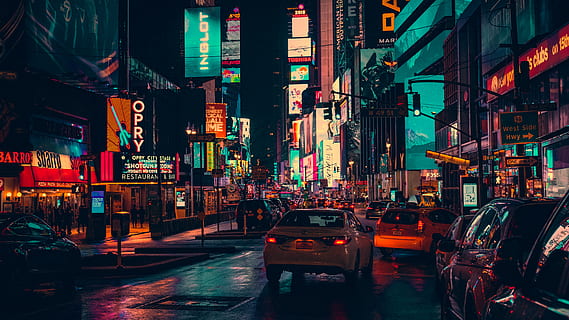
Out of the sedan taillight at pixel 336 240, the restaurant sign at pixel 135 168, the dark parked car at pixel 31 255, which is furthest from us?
the restaurant sign at pixel 135 168

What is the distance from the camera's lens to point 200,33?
93.6 meters

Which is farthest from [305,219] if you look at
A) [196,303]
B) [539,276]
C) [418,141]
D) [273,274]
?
[418,141]

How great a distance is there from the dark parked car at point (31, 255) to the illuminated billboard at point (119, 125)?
4029cm

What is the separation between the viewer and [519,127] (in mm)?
25109

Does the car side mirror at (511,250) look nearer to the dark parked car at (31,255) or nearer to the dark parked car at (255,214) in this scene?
the dark parked car at (31,255)

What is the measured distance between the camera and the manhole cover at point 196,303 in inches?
455

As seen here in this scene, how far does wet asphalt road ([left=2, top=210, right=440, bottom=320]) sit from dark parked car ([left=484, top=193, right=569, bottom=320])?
6209mm

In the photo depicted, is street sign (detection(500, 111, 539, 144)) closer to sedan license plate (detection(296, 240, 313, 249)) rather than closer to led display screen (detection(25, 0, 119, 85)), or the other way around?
sedan license plate (detection(296, 240, 313, 249))

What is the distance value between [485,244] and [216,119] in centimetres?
9165

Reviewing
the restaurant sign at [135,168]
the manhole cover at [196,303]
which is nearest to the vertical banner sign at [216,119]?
the restaurant sign at [135,168]

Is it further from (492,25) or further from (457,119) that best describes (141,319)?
(457,119)

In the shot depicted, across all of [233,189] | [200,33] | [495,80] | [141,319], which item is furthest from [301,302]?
[200,33]

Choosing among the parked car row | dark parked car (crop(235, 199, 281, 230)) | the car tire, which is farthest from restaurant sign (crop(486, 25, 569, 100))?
the parked car row

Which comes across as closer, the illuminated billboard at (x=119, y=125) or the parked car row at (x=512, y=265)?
the parked car row at (x=512, y=265)
